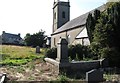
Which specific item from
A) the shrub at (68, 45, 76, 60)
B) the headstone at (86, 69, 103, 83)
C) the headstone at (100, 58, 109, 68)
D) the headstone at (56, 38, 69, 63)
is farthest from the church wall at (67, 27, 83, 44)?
the headstone at (86, 69, 103, 83)

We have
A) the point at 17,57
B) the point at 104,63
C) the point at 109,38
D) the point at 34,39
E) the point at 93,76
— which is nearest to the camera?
the point at 93,76

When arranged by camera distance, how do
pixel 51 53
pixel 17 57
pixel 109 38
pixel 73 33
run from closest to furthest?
pixel 109 38, pixel 51 53, pixel 17 57, pixel 73 33

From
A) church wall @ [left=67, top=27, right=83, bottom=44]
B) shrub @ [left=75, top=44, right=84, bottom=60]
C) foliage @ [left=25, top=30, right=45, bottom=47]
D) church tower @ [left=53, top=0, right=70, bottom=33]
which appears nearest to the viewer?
shrub @ [left=75, top=44, right=84, bottom=60]

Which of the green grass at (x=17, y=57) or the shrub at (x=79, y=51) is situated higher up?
the shrub at (x=79, y=51)

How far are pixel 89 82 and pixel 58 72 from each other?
3.72 meters

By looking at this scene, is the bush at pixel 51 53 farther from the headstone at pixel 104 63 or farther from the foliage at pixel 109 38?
the headstone at pixel 104 63

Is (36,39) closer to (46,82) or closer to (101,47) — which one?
(101,47)

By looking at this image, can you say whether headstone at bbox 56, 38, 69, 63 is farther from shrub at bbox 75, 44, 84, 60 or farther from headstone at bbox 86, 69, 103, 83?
shrub at bbox 75, 44, 84, 60

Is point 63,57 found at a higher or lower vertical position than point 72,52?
lower

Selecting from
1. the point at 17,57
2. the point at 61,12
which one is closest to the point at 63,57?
the point at 17,57

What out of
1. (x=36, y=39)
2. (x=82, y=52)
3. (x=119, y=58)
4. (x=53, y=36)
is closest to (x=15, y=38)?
(x=36, y=39)

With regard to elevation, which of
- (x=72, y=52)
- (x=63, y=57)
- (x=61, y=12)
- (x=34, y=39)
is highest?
(x=61, y=12)

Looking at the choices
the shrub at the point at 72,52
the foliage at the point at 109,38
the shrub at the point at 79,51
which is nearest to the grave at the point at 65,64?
the foliage at the point at 109,38

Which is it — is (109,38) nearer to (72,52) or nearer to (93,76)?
(93,76)
